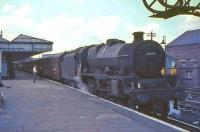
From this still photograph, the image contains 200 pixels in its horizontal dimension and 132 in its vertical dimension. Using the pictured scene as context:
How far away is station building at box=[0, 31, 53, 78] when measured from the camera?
123ft

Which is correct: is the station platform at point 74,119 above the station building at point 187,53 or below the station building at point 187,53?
below

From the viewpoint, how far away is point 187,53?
52156 mm

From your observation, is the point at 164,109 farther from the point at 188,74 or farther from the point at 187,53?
the point at 187,53

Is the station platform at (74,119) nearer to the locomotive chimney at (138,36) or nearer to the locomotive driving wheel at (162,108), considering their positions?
the locomotive driving wheel at (162,108)

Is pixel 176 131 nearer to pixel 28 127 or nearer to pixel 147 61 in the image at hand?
pixel 28 127

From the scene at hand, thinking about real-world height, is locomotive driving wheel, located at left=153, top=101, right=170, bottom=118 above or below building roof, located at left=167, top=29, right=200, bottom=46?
below

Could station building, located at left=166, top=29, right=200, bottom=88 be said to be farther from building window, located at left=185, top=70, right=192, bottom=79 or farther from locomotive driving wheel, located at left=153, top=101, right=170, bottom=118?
locomotive driving wheel, located at left=153, top=101, right=170, bottom=118

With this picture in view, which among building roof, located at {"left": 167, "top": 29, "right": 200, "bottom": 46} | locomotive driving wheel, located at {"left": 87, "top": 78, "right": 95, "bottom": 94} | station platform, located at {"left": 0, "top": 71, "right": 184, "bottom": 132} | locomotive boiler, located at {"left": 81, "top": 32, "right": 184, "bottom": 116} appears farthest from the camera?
building roof, located at {"left": 167, "top": 29, "right": 200, "bottom": 46}

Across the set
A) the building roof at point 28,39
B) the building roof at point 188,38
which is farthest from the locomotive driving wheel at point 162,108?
the building roof at point 188,38

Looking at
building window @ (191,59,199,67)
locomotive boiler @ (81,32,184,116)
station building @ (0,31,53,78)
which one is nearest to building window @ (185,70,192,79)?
building window @ (191,59,199,67)

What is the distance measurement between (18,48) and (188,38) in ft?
85.0

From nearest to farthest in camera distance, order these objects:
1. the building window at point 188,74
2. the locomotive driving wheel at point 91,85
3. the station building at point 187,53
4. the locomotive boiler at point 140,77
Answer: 1. the locomotive boiler at point 140,77
2. the locomotive driving wheel at point 91,85
3. the station building at point 187,53
4. the building window at point 188,74

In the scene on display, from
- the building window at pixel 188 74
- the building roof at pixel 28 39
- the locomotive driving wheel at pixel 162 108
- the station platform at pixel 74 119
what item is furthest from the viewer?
the building window at pixel 188 74

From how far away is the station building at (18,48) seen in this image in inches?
1479
